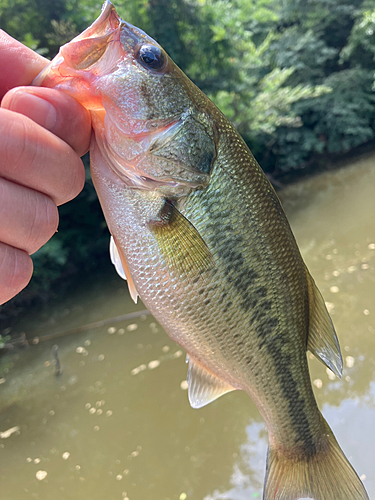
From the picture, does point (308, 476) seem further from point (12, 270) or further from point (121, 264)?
point (12, 270)

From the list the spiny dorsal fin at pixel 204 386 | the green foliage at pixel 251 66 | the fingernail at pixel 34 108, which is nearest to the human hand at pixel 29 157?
the fingernail at pixel 34 108

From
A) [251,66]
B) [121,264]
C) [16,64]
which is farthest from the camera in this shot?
[251,66]

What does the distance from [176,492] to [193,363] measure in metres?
2.18

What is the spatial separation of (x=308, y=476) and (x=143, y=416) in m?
2.48

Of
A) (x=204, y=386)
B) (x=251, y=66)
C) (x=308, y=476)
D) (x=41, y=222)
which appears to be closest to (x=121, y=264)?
(x=41, y=222)

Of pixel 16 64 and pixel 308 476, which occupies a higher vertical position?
pixel 16 64

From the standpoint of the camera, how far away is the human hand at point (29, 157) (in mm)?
761

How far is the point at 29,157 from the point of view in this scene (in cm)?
77

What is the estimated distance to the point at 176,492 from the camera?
2.76 metres

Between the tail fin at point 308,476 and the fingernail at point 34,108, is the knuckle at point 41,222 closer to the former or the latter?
the fingernail at point 34,108

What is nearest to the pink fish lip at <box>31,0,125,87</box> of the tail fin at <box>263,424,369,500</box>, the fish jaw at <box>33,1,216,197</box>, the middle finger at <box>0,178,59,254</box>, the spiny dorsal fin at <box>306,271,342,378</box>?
the fish jaw at <box>33,1,216,197</box>

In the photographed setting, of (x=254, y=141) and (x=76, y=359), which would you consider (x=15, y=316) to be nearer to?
(x=76, y=359)

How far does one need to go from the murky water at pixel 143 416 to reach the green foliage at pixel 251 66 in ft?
5.74

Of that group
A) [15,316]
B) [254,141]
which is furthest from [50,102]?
[254,141]
